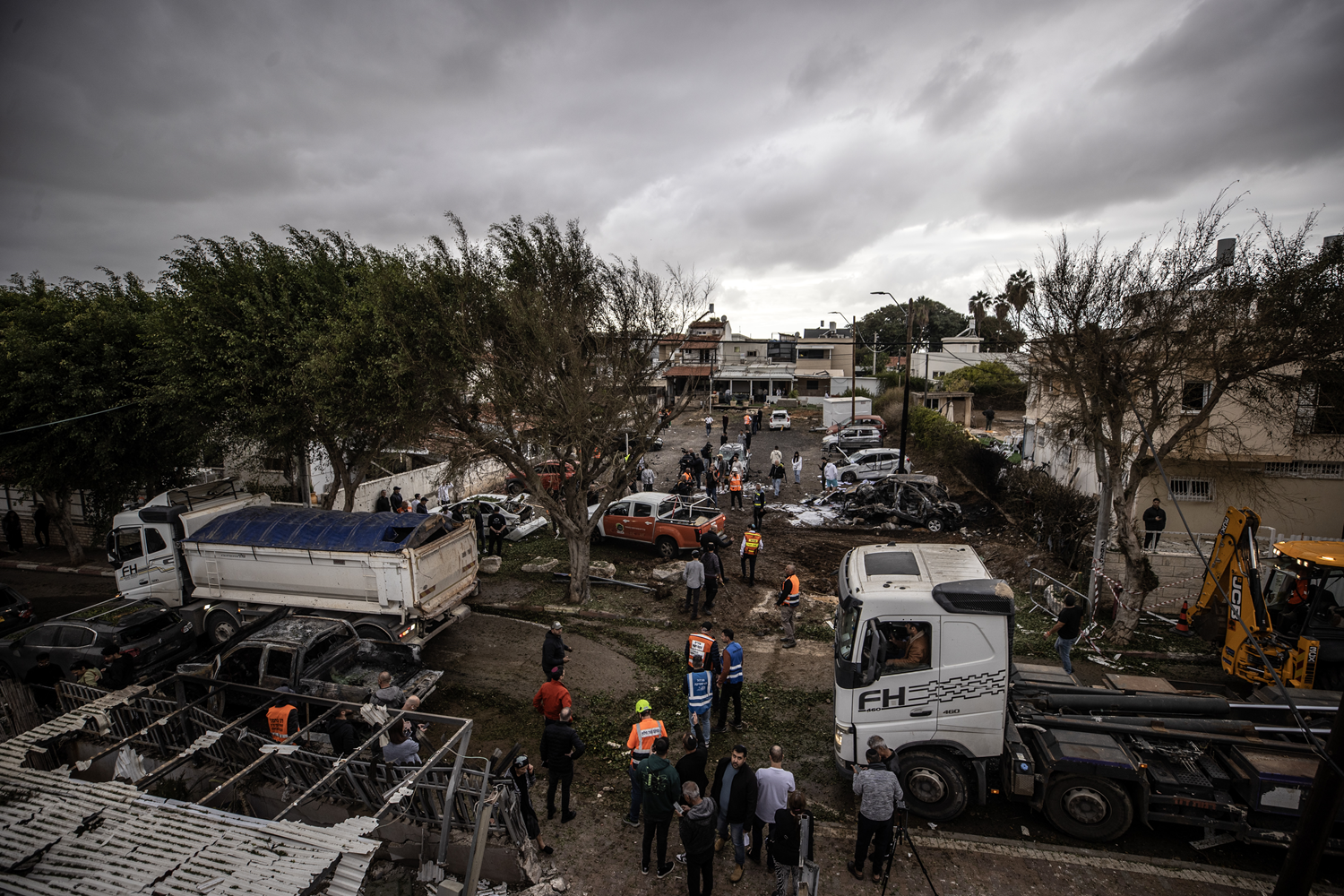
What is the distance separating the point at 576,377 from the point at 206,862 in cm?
902

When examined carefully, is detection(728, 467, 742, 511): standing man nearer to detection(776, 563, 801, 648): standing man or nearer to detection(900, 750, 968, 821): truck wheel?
detection(776, 563, 801, 648): standing man

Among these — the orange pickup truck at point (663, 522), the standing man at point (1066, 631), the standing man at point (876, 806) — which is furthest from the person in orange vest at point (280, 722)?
the standing man at point (1066, 631)

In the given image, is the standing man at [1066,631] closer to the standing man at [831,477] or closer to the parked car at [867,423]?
the standing man at [831,477]

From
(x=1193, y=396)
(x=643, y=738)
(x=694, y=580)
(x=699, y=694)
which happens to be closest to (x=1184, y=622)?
(x=1193, y=396)

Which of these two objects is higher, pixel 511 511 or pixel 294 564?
pixel 294 564

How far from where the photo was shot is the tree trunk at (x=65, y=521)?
16562mm

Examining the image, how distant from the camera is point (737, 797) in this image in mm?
5750

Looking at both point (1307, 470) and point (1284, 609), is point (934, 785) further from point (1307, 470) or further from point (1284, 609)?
point (1307, 470)

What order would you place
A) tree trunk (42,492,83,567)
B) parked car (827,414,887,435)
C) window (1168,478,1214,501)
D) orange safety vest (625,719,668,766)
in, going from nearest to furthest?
orange safety vest (625,719,668,766) < tree trunk (42,492,83,567) < window (1168,478,1214,501) < parked car (827,414,887,435)

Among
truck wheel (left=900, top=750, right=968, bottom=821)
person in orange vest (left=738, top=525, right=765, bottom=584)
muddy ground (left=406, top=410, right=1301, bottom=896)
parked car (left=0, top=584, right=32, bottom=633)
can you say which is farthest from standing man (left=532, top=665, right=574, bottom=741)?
parked car (left=0, top=584, right=32, bottom=633)

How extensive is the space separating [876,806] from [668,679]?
16.0ft

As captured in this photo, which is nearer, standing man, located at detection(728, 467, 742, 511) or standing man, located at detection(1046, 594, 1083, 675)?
standing man, located at detection(1046, 594, 1083, 675)

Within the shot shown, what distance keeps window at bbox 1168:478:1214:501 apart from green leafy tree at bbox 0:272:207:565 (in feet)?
84.4

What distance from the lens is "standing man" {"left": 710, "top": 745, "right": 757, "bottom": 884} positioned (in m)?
5.73
